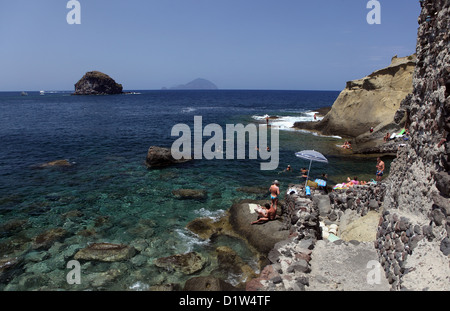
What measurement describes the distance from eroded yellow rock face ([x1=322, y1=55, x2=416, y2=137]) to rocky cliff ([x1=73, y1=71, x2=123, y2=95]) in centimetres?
17522

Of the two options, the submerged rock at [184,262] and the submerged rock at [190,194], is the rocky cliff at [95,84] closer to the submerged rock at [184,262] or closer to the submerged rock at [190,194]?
the submerged rock at [190,194]

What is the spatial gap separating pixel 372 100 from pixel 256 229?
35950 mm

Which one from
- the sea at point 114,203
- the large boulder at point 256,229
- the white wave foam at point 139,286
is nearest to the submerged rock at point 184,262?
the sea at point 114,203

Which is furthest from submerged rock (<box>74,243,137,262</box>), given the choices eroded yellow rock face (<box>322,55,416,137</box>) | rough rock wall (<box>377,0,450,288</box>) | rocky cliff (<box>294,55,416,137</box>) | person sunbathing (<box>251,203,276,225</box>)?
eroded yellow rock face (<box>322,55,416,137</box>)

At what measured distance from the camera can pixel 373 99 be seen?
136 ft

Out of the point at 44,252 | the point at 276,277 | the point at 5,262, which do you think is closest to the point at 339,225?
the point at 276,277

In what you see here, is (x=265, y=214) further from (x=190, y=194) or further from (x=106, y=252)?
(x=106, y=252)

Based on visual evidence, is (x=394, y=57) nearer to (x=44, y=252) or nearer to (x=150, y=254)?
(x=150, y=254)

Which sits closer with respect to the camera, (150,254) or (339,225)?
(150,254)

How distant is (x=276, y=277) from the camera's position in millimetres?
9352

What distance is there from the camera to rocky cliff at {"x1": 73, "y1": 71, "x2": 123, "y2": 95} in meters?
A: 183

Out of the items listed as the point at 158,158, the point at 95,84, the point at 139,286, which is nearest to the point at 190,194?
the point at 158,158

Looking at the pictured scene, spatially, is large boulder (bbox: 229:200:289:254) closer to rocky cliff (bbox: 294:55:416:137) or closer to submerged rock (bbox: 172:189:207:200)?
submerged rock (bbox: 172:189:207:200)
